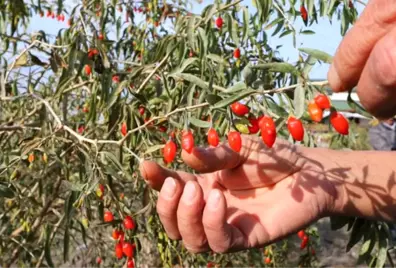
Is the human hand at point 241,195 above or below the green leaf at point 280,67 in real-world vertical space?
below

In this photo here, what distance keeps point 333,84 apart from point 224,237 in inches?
19.1

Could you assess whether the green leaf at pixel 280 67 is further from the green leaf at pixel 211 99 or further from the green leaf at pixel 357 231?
the green leaf at pixel 357 231

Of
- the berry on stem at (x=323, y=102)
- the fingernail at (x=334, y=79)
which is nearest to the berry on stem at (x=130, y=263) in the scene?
the berry on stem at (x=323, y=102)

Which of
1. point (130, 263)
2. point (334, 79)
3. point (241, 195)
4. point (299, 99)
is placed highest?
point (334, 79)

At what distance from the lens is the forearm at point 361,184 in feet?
4.38

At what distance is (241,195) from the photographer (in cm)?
132

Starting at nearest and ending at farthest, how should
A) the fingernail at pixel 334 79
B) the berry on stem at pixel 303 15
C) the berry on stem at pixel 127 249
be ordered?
the fingernail at pixel 334 79, the berry on stem at pixel 127 249, the berry on stem at pixel 303 15

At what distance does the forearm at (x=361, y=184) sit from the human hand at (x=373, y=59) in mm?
687

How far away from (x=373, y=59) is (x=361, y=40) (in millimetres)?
30

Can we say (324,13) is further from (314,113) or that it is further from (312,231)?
(312,231)

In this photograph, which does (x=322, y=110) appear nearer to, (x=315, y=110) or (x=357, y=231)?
(x=315, y=110)

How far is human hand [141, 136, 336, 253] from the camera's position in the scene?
1095 millimetres

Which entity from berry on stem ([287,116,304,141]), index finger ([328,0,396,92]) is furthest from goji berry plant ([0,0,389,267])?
index finger ([328,0,396,92])

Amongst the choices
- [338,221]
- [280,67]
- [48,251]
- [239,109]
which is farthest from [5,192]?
[338,221]
